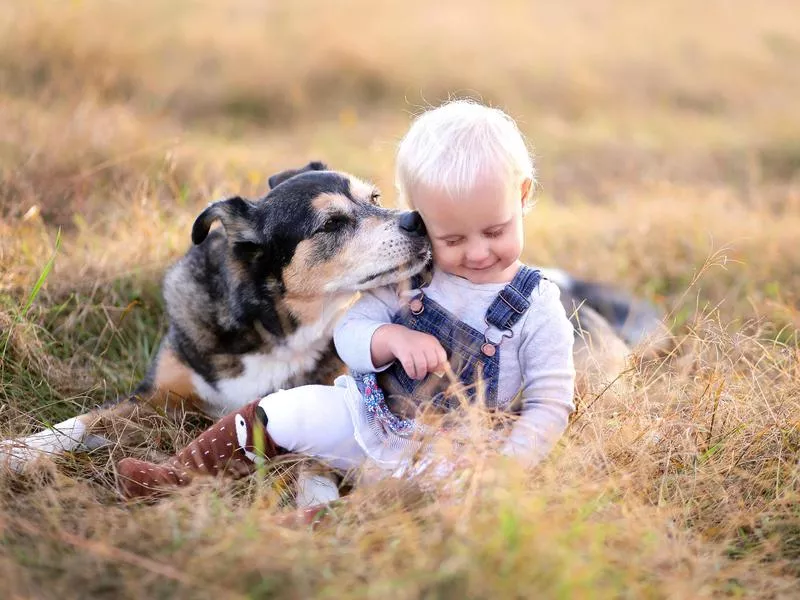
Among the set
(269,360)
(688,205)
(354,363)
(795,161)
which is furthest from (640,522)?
(795,161)

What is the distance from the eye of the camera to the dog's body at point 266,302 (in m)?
3.72

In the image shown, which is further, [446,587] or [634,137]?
[634,137]

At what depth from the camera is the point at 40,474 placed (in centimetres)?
310

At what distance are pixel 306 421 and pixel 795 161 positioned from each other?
7840mm

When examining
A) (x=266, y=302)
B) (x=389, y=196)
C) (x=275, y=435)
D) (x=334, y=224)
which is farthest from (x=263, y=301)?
(x=389, y=196)

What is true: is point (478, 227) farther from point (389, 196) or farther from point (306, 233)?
point (389, 196)

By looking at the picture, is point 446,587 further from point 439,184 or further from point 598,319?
point 598,319

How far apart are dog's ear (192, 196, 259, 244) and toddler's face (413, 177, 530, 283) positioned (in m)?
0.93

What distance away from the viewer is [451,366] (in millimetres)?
3219

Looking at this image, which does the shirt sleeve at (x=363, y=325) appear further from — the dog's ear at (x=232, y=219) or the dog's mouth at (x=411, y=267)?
the dog's ear at (x=232, y=219)

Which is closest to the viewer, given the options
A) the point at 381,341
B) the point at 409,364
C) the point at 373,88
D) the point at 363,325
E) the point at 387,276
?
the point at 409,364

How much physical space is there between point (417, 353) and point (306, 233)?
3.12 feet

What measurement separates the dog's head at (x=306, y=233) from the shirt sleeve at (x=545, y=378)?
29.1 inches

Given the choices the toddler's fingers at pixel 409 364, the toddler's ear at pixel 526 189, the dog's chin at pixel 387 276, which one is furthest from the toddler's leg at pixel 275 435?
the toddler's ear at pixel 526 189
